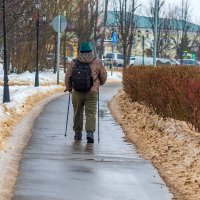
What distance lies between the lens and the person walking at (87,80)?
10.4m

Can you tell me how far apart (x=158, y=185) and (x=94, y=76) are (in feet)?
11.8

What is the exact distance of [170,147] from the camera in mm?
9453

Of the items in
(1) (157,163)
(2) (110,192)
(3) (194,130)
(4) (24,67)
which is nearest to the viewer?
(2) (110,192)

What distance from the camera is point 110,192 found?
6.75m

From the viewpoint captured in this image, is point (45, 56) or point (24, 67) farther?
point (45, 56)

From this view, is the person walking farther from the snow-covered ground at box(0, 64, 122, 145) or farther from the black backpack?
the snow-covered ground at box(0, 64, 122, 145)

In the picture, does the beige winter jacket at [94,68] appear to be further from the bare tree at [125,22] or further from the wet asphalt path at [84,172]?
the bare tree at [125,22]

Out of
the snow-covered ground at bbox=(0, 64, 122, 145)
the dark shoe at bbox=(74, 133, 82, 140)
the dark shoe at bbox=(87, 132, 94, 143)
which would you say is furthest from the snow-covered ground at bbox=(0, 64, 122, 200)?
the dark shoe at bbox=(87, 132, 94, 143)

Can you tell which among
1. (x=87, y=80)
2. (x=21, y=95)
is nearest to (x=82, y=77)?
(x=87, y=80)

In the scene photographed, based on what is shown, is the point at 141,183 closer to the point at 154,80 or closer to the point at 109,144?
the point at 109,144

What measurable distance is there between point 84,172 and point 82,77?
2833mm

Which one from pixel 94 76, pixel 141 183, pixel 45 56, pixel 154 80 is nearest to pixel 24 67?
pixel 45 56

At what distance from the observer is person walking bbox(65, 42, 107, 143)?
34.1 ft

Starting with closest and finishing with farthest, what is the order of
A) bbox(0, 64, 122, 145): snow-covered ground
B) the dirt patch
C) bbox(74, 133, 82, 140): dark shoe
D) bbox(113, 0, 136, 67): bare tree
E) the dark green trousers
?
the dirt patch
the dark green trousers
bbox(74, 133, 82, 140): dark shoe
bbox(0, 64, 122, 145): snow-covered ground
bbox(113, 0, 136, 67): bare tree
